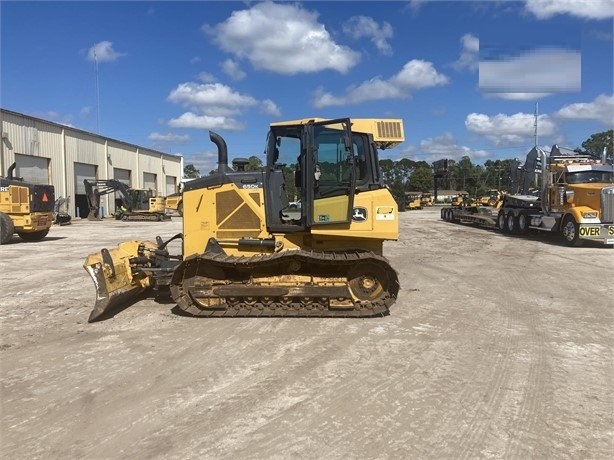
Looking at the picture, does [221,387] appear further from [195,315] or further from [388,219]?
[388,219]

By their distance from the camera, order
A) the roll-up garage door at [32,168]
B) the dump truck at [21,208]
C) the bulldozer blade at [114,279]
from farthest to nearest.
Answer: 1. the roll-up garage door at [32,168]
2. the dump truck at [21,208]
3. the bulldozer blade at [114,279]

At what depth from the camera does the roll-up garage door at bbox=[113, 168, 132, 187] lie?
4100cm

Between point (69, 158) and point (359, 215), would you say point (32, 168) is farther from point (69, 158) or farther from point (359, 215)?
point (359, 215)

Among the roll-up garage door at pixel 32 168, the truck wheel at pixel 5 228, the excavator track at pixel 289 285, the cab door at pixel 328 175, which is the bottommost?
the excavator track at pixel 289 285

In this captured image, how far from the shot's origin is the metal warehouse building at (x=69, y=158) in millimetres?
27906

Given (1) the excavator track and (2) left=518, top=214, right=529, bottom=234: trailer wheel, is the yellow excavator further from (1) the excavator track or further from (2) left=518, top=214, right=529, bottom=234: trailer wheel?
(2) left=518, top=214, right=529, bottom=234: trailer wheel

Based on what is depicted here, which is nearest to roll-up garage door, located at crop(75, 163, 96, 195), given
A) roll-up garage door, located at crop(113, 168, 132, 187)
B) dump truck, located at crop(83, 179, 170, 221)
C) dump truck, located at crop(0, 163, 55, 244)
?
dump truck, located at crop(83, 179, 170, 221)

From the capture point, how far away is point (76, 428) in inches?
142

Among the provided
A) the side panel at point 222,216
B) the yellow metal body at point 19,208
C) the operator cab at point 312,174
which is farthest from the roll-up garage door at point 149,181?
the operator cab at point 312,174

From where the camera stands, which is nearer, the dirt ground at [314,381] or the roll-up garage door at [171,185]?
the dirt ground at [314,381]

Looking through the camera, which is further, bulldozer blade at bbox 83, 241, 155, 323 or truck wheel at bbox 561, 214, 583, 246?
truck wheel at bbox 561, 214, 583, 246

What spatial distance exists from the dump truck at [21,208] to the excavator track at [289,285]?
43.3 ft

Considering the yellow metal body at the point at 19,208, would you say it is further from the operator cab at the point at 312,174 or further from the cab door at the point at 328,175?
the cab door at the point at 328,175

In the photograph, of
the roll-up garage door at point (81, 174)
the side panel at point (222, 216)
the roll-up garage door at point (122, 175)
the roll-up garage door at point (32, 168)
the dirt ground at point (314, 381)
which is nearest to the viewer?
the dirt ground at point (314, 381)
